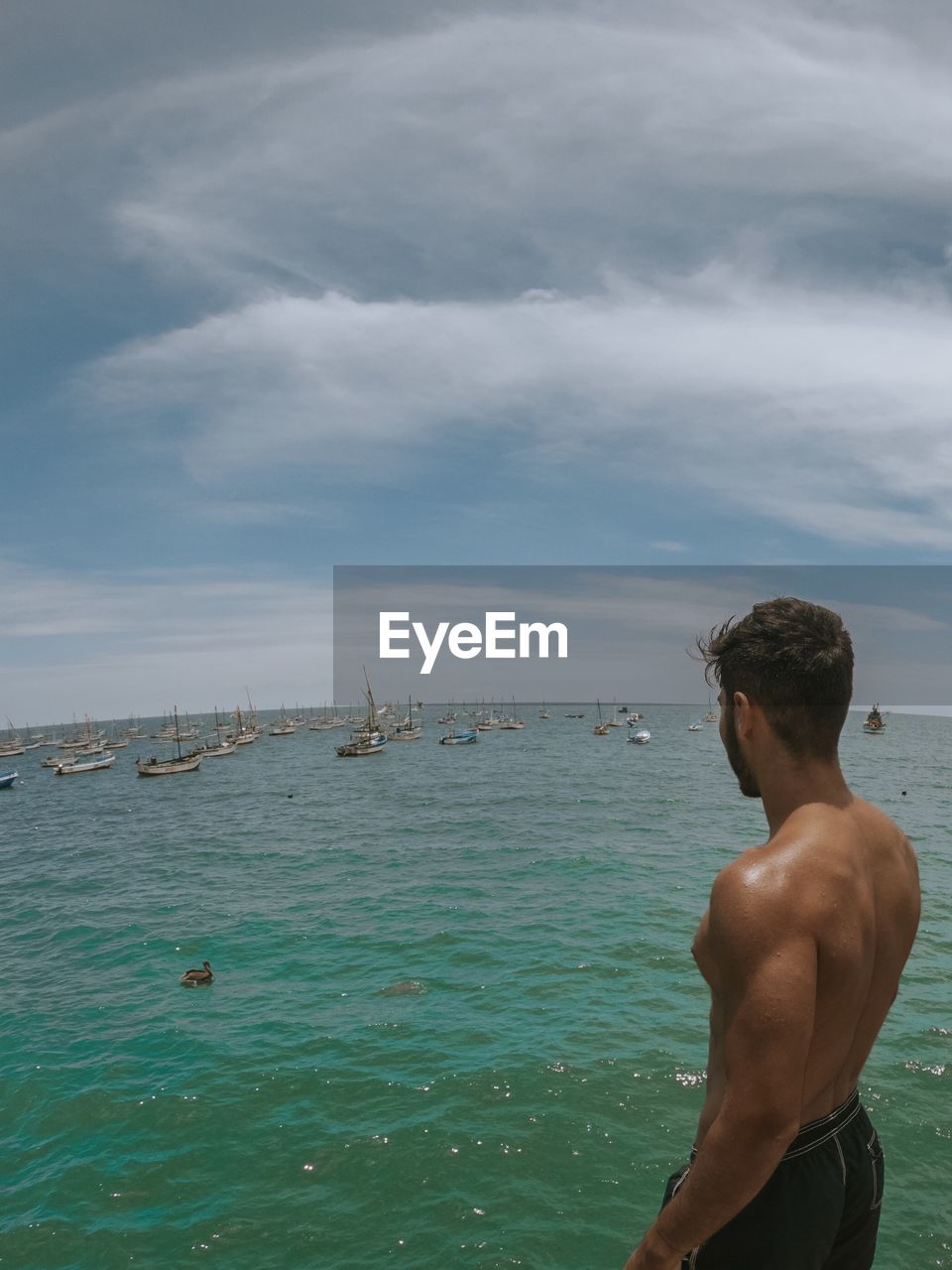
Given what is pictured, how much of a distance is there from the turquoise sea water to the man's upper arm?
6872 mm

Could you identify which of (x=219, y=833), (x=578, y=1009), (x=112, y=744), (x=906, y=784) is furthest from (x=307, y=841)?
(x=112, y=744)

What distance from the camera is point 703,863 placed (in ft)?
83.8

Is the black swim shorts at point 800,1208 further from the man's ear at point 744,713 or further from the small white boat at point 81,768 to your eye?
the small white boat at point 81,768

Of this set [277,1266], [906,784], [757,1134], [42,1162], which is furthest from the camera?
[906,784]

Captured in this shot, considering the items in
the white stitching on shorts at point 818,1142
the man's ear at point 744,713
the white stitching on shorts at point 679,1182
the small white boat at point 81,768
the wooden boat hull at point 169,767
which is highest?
the man's ear at point 744,713

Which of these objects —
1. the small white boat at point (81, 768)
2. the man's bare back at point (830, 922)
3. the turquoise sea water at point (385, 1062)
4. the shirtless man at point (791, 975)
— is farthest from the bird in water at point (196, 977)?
the small white boat at point (81, 768)

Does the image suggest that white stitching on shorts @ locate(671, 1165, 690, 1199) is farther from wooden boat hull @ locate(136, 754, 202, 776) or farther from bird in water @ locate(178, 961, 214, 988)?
wooden boat hull @ locate(136, 754, 202, 776)

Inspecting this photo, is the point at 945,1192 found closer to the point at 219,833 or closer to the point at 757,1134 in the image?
the point at 757,1134

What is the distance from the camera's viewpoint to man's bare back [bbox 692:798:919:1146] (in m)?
2.24

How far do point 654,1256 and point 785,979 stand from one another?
3.41 ft

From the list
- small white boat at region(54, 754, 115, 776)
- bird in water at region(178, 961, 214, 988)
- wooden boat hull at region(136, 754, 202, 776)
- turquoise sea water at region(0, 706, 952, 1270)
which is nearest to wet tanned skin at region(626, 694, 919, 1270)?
turquoise sea water at region(0, 706, 952, 1270)

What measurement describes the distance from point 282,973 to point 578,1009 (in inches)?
257

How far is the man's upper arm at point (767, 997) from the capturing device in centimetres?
215

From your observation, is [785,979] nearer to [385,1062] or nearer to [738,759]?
[738,759]
